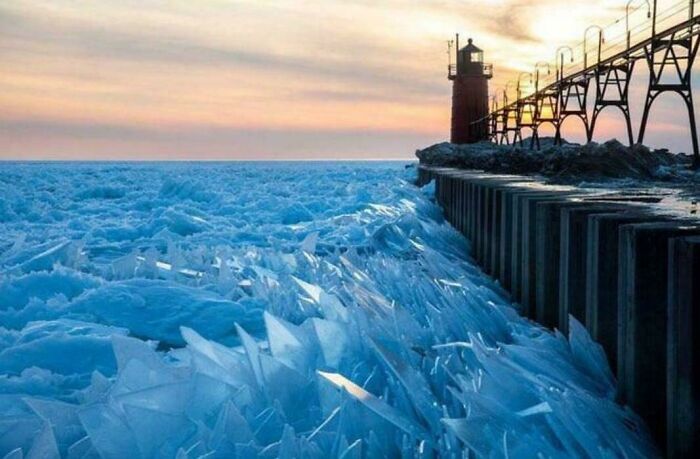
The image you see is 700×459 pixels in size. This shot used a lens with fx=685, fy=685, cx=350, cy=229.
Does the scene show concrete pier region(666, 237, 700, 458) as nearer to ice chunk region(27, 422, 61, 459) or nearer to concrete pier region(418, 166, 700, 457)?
concrete pier region(418, 166, 700, 457)

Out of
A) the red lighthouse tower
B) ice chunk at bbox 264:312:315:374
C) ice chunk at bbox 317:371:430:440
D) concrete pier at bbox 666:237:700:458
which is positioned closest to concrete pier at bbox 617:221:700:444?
concrete pier at bbox 666:237:700:458

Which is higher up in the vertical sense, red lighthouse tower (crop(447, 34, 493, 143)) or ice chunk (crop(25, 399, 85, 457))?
red lighthouse tower (crop(447, 34, 493, 143))

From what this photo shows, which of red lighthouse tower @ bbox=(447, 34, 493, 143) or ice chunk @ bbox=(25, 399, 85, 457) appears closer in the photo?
ice chunk @ bbox=(25, 399, 85, 457)

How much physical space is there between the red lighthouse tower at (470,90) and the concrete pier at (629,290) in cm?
4022

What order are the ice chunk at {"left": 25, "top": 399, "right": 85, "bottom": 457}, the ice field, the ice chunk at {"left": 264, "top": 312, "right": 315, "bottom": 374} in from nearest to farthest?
the ice field < the ice chunk at {"left": 25, "top": 399, "right": 85, "bottom": 457} < the ice chunk at {"left": 264, "top": 312, "right": 315, "bottom": 374}

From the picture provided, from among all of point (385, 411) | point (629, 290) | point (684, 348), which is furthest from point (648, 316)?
point (385, 411)

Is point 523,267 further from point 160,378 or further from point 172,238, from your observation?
point 172,238

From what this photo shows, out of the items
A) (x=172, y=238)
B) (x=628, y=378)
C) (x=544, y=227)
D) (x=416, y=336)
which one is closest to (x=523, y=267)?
(x=544, y=227)

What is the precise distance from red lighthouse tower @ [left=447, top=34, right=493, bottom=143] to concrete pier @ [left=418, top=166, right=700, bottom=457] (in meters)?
40.2

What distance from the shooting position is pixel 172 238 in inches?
475

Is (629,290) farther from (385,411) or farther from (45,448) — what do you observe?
(45,448)

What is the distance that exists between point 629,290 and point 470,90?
140 ft

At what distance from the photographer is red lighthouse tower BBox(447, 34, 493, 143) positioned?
4372 cm

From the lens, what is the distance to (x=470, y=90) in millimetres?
43750
